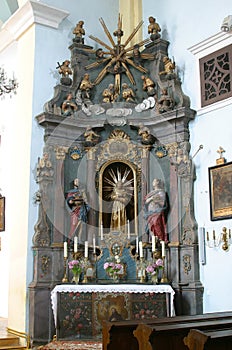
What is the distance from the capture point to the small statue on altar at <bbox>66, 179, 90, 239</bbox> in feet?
29.5

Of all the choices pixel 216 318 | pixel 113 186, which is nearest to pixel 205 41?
pixel 113 186

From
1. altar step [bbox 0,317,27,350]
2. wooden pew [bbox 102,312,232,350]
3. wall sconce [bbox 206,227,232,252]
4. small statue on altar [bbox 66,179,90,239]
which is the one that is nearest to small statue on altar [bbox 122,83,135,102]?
small statue on altar [bbox 66,179,90,239]

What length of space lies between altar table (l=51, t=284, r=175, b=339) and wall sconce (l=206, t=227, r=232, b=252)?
41.0 inches

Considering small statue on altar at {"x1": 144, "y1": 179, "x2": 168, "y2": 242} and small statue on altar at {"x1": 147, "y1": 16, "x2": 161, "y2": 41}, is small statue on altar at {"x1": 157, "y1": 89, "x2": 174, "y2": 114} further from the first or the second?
small statue on altar at {"x1": 144, "y1": 179, "x2": 168, "y2": 242}

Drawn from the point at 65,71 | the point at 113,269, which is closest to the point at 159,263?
the point at 113,269

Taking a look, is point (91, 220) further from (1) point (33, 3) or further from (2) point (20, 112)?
(1) point (33, 3)

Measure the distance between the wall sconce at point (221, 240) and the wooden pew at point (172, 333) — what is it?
2.97 m

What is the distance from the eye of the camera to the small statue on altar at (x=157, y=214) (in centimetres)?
887

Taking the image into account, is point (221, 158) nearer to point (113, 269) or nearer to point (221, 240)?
point (221, 240)

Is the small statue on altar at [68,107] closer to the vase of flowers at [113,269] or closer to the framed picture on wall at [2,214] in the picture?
the vase of flowers at [113,269]

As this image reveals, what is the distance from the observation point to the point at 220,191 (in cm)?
828

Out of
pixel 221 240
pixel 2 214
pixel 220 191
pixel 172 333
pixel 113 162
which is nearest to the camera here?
pixel 172 333

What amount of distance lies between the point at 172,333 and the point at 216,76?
19.1 ft

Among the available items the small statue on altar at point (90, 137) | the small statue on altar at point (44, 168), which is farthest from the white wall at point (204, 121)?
the small statue on altar at point (44, 168)
